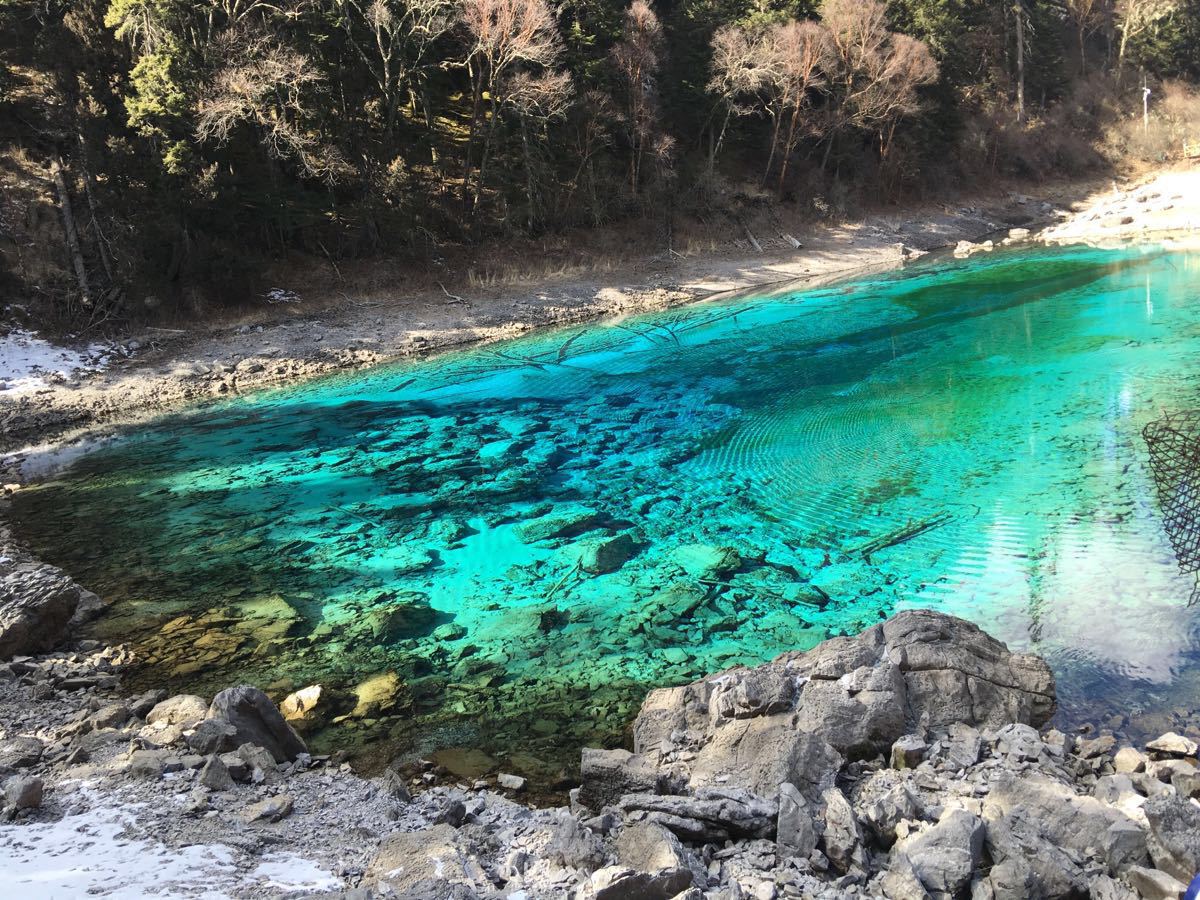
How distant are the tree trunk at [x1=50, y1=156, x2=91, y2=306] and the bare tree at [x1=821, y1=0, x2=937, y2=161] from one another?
2871 cm

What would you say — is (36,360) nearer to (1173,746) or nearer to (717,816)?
(717,816)

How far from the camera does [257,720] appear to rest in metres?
6.66

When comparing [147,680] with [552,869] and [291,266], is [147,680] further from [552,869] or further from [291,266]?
[291,266]

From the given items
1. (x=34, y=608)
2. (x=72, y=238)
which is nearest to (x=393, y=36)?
(x=72, y=238)

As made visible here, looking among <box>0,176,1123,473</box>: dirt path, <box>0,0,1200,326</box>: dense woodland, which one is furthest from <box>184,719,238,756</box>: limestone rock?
<box>0,0,1200,326</box>: dense woodland

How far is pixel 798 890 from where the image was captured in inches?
177

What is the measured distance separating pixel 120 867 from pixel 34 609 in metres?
4.98

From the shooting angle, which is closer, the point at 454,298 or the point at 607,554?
the point at 607,554

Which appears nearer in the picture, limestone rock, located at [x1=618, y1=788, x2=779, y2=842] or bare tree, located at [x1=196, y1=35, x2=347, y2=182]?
limestone rock, located at [x1=618, y1=788, x2=779, y2=842]

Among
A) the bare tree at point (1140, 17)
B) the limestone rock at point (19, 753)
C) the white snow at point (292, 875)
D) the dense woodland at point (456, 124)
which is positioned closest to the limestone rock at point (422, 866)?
the white snow at point (292, 875)

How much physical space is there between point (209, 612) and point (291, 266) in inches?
767

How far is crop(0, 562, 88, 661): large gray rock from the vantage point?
8.37 meters

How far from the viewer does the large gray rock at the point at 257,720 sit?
6543 mm

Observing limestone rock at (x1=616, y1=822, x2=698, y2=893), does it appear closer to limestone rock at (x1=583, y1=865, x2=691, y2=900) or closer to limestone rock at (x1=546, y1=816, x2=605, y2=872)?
limestone rock at (x1=583, y1=865, x2=691, y2=900)
